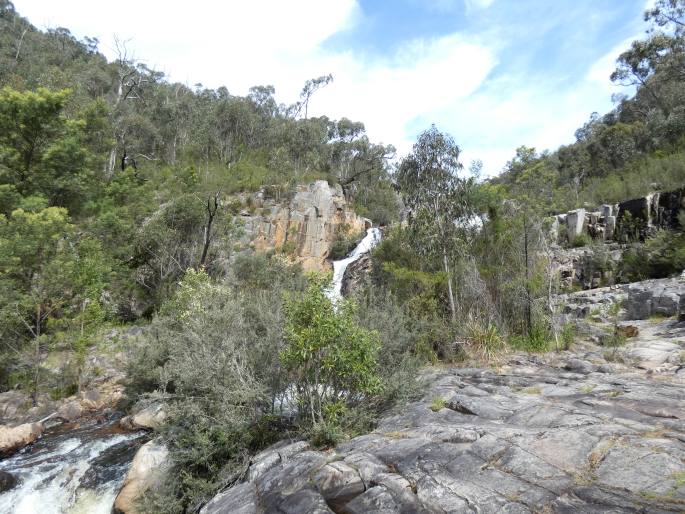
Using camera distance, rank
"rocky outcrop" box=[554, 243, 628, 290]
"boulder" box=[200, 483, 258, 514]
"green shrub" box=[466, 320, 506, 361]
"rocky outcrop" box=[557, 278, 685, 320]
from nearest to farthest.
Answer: "boulder" box=[200, 483, 258, 514], "green shrub" box=[466, 320, 506, 361], "rocky outcrop" box=[557, 278, 685, 320], "rocky outcrop" box=[554, 243, 628, 290]

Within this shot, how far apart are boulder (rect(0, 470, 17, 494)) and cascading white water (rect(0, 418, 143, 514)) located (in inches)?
3.7

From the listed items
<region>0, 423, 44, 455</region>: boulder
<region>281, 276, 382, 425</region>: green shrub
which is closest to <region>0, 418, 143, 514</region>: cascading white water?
<region>0, 423, 44, 455</region>: boulder

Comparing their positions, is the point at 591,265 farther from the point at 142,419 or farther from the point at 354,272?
the point at 142,419

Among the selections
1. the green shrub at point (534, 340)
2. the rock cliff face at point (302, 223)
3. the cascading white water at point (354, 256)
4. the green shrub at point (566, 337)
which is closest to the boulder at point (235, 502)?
the green shrub at point (534, 340)

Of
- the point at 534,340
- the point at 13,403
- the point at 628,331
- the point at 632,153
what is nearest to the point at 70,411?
the point at 13,403

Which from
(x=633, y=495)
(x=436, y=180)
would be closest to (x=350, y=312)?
(x=633, y=495)

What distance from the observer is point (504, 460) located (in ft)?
16.4

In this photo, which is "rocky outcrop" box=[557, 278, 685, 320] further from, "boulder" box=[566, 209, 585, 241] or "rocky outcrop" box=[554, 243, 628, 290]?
"boulder" box=[566, 209, 585, 241]

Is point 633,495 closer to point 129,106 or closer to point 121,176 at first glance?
point 121,176

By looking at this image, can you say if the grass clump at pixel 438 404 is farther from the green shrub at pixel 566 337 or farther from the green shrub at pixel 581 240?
the green shrub at pixel 581 240

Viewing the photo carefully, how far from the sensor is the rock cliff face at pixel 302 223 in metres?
31.8

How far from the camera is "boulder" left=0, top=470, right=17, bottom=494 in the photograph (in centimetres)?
838

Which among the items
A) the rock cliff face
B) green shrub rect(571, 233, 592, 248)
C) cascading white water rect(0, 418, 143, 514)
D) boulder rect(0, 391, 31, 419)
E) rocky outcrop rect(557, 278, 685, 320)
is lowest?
cascading white water rect(0, 418, 143, 514)

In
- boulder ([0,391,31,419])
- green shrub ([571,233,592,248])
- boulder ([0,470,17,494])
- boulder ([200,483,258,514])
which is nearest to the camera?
boulder ([200,483,258,514])
